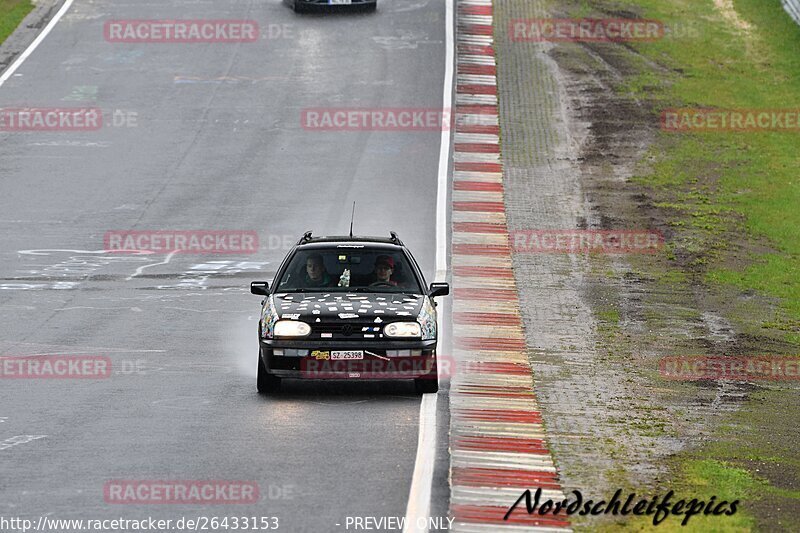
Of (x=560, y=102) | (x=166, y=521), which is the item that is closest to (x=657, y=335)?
(x=166, y=521)

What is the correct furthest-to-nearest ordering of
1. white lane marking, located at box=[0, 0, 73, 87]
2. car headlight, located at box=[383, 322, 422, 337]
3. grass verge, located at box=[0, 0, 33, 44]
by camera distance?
Answer: grass verge, located at box=[0, 0, 33, 44] < white lane marking, located at box=[0, 0, 73, 87] < car headlight, located at box=[383, 322, 422, 337]

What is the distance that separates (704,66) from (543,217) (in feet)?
41.4

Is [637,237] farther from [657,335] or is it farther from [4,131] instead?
[4,131]

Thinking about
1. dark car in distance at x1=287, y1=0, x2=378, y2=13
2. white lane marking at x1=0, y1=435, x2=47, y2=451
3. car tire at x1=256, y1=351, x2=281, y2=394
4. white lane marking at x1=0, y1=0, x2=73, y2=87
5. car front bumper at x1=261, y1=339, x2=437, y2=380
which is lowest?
white lane marking at x1=0, y1=0, x2=73, y2=87

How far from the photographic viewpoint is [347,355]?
45.6ft

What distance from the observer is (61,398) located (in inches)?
542

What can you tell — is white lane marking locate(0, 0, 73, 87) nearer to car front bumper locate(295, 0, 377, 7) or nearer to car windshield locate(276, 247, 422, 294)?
car front bumper locate(295, 0, 377, 7)

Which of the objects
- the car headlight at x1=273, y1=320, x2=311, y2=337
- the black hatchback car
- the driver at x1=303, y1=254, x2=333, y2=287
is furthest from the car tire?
the driver at x1=303, y1=254, x2=333, y2=287

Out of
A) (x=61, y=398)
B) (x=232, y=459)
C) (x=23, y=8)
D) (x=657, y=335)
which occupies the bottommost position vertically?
(x=23, y=8)

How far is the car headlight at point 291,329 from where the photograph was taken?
14.0 meters

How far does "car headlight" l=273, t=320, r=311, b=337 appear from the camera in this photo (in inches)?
549

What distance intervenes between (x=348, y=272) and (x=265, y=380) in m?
1.66

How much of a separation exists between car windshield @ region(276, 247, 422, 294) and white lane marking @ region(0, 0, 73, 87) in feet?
64.5

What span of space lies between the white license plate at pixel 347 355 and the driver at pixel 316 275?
1.37 metres
